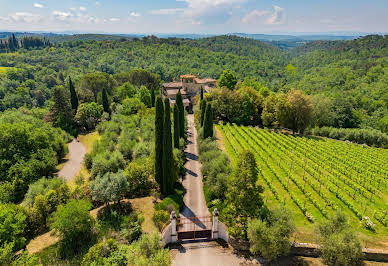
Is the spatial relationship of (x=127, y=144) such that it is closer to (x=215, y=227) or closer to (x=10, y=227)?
(x=10, y=227)

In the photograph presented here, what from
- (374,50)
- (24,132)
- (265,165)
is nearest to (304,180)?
(265,165)

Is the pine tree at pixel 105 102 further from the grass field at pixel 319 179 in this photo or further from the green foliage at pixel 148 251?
the green foliage at pixel 148 251

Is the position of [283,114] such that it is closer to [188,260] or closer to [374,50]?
[188,260]

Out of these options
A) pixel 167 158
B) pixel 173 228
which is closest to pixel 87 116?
pixel 167 158

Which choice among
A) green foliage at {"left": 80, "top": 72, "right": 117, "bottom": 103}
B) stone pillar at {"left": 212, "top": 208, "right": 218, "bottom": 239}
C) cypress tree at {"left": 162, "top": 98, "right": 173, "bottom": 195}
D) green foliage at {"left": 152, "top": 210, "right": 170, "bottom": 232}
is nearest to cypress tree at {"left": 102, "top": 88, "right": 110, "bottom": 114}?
green foliage at {"left": 80, "top": 72, "right": 117, "bottom": 103}

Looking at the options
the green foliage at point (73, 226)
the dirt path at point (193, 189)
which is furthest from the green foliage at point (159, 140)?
the green foliage at point (73, 226)

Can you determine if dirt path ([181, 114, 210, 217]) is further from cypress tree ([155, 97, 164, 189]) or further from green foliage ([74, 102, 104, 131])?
green foliage ([74, 102, 104, 131])
